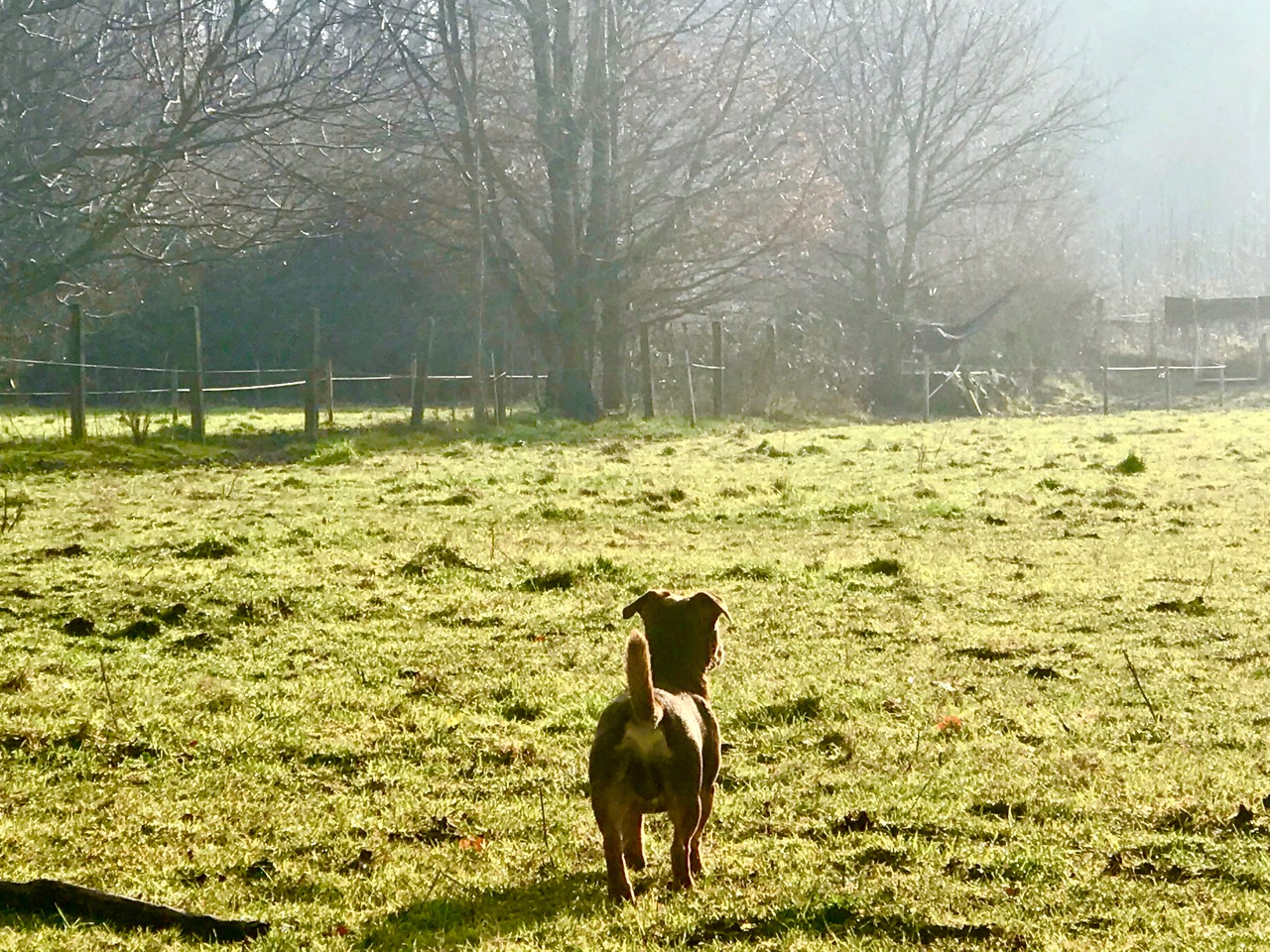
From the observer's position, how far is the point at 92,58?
1767 cm

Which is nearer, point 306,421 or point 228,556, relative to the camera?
point 228,556

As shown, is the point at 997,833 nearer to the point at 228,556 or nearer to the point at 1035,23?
the point at 228,556

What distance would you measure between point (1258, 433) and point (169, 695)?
25.6 metres

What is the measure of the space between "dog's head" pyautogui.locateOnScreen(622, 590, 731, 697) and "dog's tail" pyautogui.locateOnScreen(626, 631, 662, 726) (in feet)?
2.71

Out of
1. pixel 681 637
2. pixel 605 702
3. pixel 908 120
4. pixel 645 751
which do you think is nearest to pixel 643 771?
pixel 645 751

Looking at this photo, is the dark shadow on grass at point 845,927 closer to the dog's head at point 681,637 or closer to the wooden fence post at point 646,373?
the dog's head at point 681,637

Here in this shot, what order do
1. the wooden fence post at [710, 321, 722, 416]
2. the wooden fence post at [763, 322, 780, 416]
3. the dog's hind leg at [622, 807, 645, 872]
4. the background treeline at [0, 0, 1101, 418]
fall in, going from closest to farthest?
1. the dog's hind leg at [622, 807, 645, 872]
2. the background treeline at [0, 0, 1101, 418]
3. the wooden fence post at [710, 321, 722, 416]
4. the wooden fence post at [763, 322, 780, 416]

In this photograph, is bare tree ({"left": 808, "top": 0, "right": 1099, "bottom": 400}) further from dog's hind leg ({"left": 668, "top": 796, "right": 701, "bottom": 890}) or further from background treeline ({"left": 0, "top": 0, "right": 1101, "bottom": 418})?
dog's hind leg ({"left": 668, "top": 796, "right": 701, "bottom": 890})

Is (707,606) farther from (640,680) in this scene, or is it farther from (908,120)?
(908,120)

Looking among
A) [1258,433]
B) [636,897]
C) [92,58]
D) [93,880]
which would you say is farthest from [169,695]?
[1258,433]

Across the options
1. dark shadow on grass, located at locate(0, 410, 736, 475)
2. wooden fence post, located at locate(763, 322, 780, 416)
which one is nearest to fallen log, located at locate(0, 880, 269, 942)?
dark shadow on grass, located at locate(0, 410, 736, 475)

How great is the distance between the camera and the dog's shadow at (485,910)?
4113 mm

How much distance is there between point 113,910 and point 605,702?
3.06 m

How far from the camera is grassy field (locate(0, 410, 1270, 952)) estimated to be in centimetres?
438
